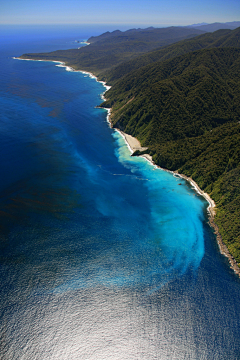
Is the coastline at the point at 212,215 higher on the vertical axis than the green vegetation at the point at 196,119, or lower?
lower

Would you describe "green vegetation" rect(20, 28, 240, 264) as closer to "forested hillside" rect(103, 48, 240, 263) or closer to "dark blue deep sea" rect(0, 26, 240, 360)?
"forested hillside" rect(103, 48, 240, 263)

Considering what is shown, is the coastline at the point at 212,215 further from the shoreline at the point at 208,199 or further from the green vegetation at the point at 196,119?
the green vegetation at the point at 196,119

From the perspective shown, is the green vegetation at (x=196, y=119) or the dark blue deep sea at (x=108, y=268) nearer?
the dark blue deep sea at (x=108, y=268)

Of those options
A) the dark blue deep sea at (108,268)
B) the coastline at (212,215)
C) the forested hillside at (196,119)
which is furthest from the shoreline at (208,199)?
the dark blue deep sea at (108,268)

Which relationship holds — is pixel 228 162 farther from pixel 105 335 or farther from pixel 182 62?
pixel 182 62

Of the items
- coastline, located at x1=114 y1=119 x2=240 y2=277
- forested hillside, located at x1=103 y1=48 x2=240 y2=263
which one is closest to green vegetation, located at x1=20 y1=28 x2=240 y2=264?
forested hillside, located at x1=103 y1=48 x2=240 y2=263

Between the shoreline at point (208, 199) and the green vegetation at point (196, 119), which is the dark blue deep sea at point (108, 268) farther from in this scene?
the green vegetation at point (196, 119)

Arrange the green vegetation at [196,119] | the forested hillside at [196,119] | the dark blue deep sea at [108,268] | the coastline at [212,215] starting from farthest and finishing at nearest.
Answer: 1. the forested hillside at [196,119]
2. the green vegetation at [196,119]
3. the coastline at [212,215]
4. the dark blue deep sea at [108,268]

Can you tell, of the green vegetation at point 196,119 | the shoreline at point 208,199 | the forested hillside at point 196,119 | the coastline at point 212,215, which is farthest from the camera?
the forested hillside at point 196,119

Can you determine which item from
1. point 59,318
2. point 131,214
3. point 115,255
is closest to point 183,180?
point 131,214
